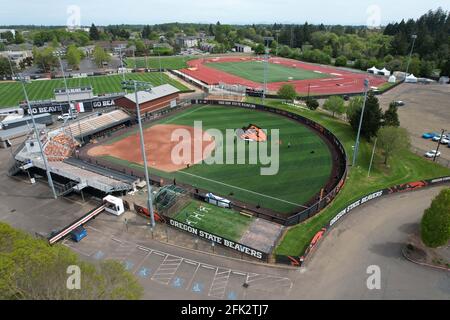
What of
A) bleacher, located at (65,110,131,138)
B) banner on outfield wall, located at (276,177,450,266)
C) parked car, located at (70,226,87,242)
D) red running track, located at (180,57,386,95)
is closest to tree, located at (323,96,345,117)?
red running track, located at (180,57,386,95)

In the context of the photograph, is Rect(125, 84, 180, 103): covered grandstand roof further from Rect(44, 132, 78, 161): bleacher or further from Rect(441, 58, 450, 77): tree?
Rect(441, 58, 450, 77): tree

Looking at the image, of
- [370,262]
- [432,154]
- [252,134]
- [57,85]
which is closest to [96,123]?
[252,134]

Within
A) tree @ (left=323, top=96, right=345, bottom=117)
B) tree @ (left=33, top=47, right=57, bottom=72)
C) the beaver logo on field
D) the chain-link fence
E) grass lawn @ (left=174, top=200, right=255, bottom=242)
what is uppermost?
tree @ (left=33, top=47, right=57, bottom=72)

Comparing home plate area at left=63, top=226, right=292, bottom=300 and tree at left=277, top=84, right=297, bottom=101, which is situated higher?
tree at left=277, top=84, right=297, bottom=101

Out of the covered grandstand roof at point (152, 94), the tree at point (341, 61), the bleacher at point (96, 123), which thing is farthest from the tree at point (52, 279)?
the tree at point (341, 61)

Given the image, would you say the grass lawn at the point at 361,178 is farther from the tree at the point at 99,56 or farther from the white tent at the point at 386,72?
the tree at the point at 99,56
